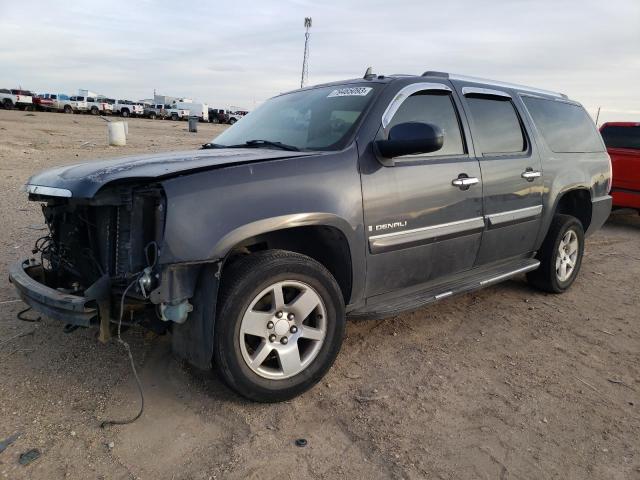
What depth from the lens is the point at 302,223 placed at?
275cm

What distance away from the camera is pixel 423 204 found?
131 inches

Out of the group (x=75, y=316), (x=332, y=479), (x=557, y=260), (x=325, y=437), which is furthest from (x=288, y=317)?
(x=557, y=260)

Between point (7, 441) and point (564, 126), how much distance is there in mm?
5082

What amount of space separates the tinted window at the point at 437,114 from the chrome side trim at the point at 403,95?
0.12 ft

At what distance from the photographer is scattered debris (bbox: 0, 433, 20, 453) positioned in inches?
92.7

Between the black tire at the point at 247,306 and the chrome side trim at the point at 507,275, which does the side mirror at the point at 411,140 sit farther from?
the chrome side trim at the point at 507,275

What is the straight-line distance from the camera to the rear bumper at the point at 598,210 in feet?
16.9

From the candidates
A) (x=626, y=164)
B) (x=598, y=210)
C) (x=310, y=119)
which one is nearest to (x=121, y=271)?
(x=310, y=119)

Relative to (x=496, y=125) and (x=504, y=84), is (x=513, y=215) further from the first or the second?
(x=504, y=84)

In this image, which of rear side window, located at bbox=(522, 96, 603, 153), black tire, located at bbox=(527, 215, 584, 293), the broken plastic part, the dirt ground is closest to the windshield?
the broken plastic part

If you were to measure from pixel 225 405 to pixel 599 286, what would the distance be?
168 inches

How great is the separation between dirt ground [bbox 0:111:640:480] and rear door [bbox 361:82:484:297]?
0.58m

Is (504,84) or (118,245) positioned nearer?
(118,245)

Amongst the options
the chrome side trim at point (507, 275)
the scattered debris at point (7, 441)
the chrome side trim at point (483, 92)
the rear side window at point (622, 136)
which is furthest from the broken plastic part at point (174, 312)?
the rear side window at point (622, 136)
